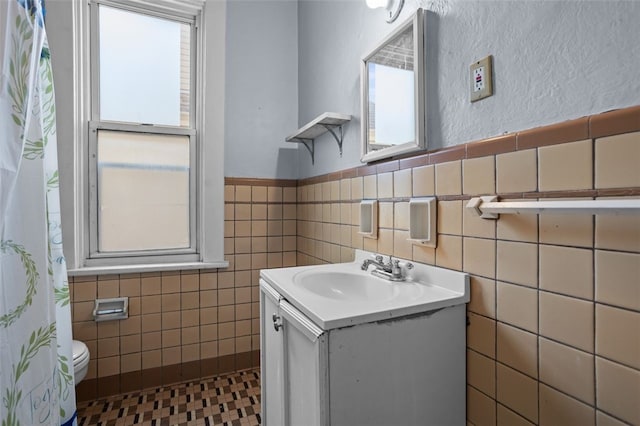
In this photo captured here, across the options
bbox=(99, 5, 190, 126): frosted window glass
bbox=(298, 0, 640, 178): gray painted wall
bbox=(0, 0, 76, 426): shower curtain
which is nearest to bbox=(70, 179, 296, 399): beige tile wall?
bbox=(99, 5, 190, 126): frosted window glass

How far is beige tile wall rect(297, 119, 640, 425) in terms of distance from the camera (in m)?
0.68

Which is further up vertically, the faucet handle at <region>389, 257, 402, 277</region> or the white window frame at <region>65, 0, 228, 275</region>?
the white window frame at <region>65, 0, 228, 275</region>

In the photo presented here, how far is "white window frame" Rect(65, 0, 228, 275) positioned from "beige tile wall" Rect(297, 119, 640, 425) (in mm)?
1428

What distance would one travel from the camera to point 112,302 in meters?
1.91

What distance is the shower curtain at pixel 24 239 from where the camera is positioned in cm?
96

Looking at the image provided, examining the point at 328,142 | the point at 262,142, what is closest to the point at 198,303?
the point at 262,142

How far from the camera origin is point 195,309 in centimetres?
209

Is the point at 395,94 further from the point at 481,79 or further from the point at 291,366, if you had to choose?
the point at 291,366

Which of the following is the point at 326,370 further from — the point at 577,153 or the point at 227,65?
the point at 227,65

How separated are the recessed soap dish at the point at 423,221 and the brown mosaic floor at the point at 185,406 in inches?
50.4

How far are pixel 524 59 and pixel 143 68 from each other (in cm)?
210

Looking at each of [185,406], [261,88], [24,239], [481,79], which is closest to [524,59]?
[481,79]

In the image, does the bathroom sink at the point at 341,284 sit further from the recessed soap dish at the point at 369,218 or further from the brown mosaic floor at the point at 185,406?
the brown mosaic floor at the point at 185,406

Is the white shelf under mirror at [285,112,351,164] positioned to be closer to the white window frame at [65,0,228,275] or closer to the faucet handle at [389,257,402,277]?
the white window frame at [65,0,228,275]
